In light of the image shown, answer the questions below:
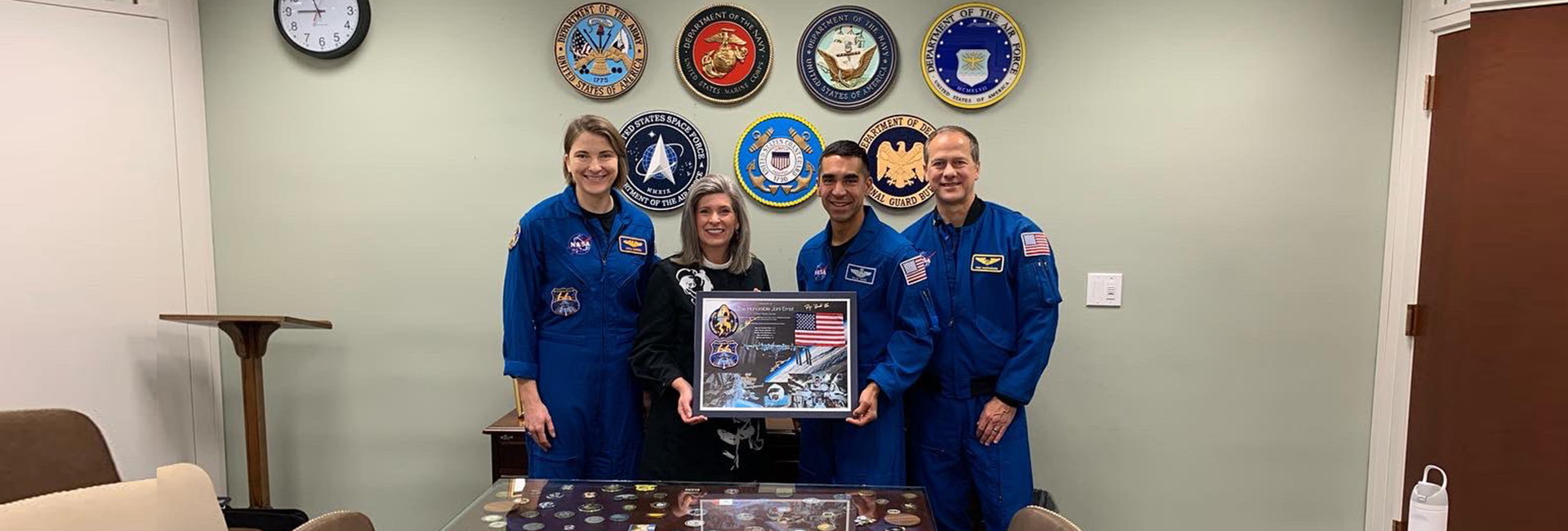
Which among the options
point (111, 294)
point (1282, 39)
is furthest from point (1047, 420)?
point (111, 294)

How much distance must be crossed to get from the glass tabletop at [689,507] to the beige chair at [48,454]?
4.04 ft

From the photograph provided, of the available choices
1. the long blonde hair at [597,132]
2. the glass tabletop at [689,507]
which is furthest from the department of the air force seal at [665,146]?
the glass tabletop at [689,507]

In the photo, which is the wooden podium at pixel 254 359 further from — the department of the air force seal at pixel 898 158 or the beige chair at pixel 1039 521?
the beige chair at pixel 1039 521

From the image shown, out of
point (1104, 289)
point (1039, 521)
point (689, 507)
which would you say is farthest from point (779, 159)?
point (1039, 521)

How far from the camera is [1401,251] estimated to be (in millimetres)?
2635

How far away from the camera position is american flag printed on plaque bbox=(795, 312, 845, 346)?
1.99 metres

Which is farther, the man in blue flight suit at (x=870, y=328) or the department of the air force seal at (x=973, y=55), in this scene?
the department of the air force seal at (x=973, y=55)

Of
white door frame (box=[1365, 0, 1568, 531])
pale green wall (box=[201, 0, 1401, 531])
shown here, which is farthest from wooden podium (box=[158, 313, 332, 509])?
white door frame (box=[1365, 0, 1568, 531])

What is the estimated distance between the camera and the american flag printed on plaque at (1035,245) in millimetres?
2154

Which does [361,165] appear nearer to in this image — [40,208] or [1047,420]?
[40,208]

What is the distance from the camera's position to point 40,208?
8.29 ft

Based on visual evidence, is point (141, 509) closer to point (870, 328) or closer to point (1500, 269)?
point (870, 328)

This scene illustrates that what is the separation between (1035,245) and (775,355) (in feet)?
2.74

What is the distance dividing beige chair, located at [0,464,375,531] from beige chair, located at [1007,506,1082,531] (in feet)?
3.96
